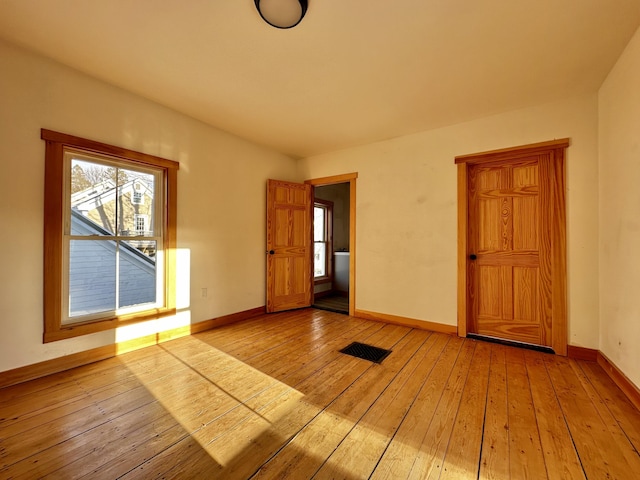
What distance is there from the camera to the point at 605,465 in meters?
1.33

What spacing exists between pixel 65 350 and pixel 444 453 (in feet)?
9.69

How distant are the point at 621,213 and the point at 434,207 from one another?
159cm

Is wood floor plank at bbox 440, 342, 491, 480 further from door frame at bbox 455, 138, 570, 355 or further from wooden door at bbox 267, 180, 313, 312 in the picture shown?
wooden door at bbox 267, 180, 313, 312

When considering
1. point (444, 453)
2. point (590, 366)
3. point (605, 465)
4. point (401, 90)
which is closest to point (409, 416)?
point (444, 453)

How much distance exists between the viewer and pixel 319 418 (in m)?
1.67

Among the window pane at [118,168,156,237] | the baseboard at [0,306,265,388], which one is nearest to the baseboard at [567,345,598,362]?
the baseboard at [0,306,265,388]

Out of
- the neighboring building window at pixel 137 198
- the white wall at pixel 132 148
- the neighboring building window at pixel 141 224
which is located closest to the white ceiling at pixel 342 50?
the white wall at pixel 132 148

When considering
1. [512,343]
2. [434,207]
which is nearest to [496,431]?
[512,343]

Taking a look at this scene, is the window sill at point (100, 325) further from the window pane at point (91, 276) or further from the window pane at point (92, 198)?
the window pane at point (92, 198)

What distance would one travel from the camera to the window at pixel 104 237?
225 centimetres

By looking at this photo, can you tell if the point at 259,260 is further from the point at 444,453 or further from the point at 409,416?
the point at 444,453

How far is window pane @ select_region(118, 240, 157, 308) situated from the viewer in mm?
2718

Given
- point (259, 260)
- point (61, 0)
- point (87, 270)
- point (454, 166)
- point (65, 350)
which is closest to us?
point (61, 0)

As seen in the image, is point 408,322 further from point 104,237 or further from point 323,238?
point 104,237
